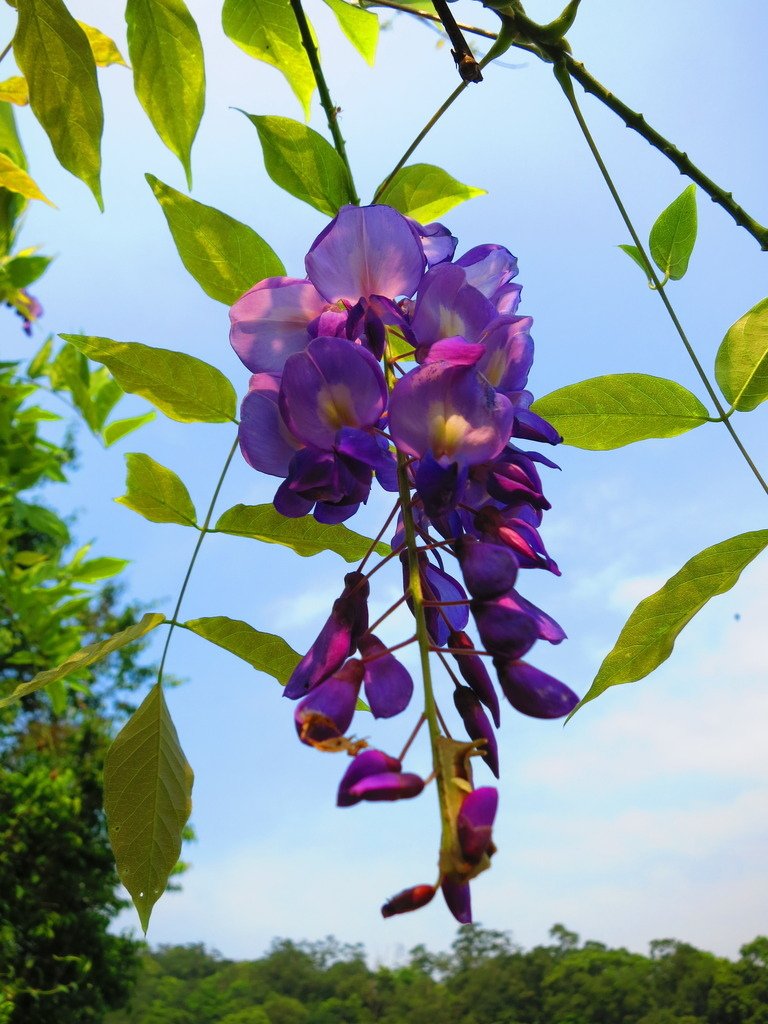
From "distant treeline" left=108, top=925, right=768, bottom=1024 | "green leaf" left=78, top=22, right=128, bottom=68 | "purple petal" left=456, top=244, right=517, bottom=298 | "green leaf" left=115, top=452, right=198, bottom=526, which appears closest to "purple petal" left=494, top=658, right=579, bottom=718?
"purple petal" left=456, top=244, right=517, bottom=298

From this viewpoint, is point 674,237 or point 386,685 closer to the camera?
point 386,685

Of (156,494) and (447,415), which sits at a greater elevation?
(156,494)

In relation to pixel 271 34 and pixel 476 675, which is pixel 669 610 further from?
pixel 271 34

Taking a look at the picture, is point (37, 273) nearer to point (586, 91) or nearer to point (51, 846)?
point (586, 91)

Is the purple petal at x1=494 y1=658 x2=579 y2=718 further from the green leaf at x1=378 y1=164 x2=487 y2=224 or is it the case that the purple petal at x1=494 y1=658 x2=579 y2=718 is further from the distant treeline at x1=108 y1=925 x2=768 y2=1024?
the distant treeline at x1=108 y1=925 x2=768 y2=1024

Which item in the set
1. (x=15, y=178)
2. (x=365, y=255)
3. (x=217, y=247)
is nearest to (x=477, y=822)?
(x=365, y=255)

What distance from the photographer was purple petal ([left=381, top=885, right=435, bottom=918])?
0.74 feet

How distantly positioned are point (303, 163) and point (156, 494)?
228 millimetres

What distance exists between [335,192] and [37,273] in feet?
4.10

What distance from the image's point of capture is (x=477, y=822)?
226 mm

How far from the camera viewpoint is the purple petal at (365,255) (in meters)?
0.40

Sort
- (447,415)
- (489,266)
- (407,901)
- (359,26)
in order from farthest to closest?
1. (359,26)
2. (489,266)
3. (447,415)
4. (407,901)

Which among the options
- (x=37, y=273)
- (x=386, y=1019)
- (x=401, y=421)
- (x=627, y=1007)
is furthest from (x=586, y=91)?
(x=386, y=1019)

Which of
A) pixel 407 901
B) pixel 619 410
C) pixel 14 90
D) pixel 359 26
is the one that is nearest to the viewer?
pixel 407 901
